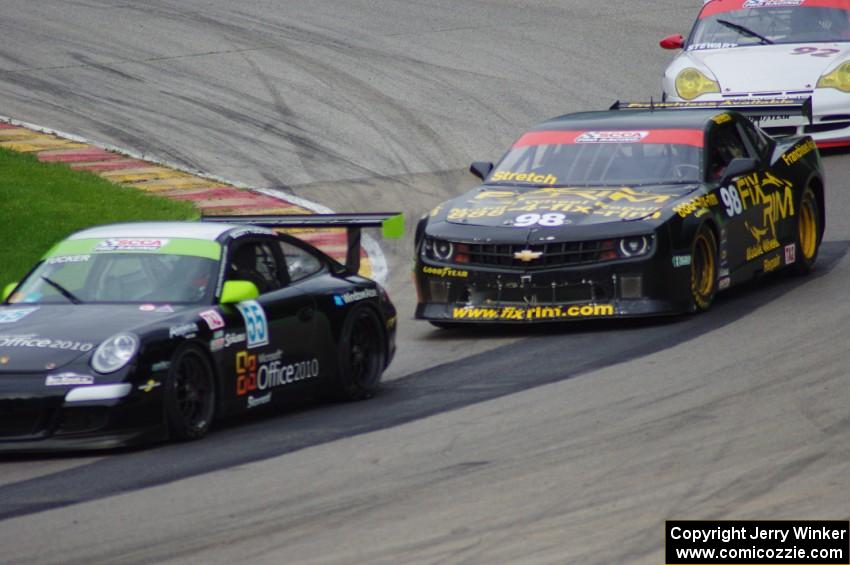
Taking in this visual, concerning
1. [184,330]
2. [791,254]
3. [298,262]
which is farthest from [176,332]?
[791,254]

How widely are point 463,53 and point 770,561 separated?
17885 millimetres

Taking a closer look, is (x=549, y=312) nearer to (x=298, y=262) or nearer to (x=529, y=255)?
(x=529, y=255)

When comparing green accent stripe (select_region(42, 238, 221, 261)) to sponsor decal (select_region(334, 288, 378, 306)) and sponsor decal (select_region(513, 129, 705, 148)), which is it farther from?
sponsor decal (select_region(513, 129, 705, 148))

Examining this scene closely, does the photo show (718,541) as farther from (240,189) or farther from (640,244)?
(240,189)

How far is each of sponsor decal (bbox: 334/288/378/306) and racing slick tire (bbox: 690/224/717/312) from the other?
254 centimetres

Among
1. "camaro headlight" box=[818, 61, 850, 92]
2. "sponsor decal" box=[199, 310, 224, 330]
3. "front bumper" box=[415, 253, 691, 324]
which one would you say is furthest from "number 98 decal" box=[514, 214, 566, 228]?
"camaro headlight" box=[818, 61, 850, 92]

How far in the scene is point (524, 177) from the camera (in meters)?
13.4

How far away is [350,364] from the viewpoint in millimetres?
10648

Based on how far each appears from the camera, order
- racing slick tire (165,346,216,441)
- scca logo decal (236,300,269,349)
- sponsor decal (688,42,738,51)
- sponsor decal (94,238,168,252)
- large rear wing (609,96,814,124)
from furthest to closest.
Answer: sponsor decal (688,42,738,51) → large rear wing (609,96,814,124) → sponsor decal (94,238,168,252) → scca logo decal (236,300,269,349) → racing slick tire (165,346,216,441)

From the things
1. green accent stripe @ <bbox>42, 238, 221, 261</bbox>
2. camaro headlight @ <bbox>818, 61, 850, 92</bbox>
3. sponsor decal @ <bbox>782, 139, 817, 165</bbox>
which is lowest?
sponsor decal @ <bbox>782, 139, 817, 165</bbox>

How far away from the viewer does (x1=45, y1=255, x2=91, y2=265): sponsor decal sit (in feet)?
32.6

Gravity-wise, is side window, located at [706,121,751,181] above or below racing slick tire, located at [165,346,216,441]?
above

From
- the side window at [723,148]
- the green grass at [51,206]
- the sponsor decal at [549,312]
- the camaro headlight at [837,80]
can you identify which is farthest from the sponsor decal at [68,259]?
the camaro headlight at [837,80]

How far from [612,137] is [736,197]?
1.08 meters
